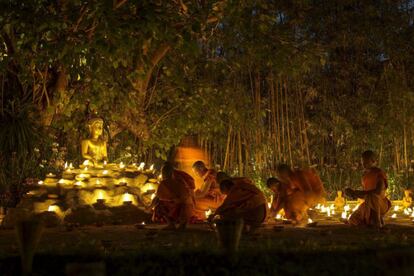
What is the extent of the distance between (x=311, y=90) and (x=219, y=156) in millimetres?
2738

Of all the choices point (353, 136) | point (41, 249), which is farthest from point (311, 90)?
point (41, 249)

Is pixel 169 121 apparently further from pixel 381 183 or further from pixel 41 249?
pixel 41 249

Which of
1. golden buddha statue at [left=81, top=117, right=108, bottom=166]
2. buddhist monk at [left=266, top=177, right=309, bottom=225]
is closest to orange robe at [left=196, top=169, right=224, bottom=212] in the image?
buddhist monk at [left=266, top=177, right=309, bottom=225]

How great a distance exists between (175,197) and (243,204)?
114 cm

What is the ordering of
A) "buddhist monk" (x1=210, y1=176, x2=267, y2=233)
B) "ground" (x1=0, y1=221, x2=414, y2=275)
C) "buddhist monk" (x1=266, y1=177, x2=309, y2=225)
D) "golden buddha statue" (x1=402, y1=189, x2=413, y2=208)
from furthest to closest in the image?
"golden buddha statue" (x1=402, y1=189, x2=413, y2=208) → "buddhist monk" (x1=266, y1=177, x2=309, y2=225) → "buddhist monk" (x1=210, y1=176, x2=267, y2=233) → "ground" (x1=0, y1=221, x2=414, y2=275)

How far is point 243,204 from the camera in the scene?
8.18 metres

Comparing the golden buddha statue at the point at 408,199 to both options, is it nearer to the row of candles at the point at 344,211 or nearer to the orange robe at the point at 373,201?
the row of candles at the point at 344,211

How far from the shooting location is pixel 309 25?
14.9 metres

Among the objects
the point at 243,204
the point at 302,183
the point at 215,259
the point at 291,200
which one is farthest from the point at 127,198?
the point at 215,259

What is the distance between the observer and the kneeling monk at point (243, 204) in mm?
8117

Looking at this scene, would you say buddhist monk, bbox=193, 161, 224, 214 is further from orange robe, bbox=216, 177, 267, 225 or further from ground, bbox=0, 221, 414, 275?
ground, bbox=0, 221, 414, 275

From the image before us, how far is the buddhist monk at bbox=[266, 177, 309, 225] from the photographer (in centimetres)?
916

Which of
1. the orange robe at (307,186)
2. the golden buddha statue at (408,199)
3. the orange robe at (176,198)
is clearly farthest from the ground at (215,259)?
the golden buddha statue at (408,199)

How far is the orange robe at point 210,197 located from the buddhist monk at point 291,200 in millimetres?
967
